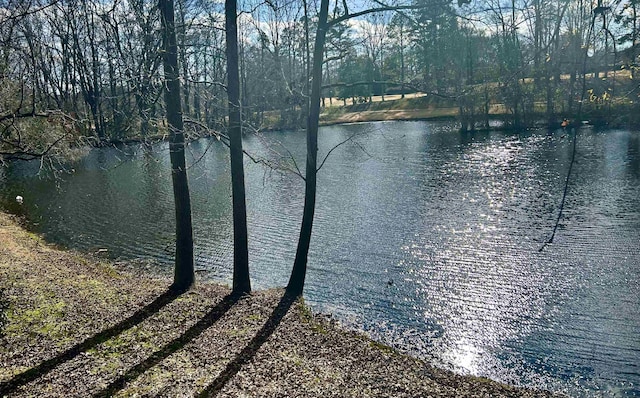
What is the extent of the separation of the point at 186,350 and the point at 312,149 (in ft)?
14.1

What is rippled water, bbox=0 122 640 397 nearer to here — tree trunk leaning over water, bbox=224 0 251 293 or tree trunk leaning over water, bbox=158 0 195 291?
tree trunk leaning over water, bbox=158 0 195 291

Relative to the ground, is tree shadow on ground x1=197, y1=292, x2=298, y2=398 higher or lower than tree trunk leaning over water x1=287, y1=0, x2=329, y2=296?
lower

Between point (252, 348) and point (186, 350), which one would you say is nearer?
point (186, 350)

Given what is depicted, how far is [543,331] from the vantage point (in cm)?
870

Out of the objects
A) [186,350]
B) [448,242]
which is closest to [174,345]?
[186,350]

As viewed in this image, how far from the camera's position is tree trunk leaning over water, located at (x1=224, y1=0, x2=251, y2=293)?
8.74 meters

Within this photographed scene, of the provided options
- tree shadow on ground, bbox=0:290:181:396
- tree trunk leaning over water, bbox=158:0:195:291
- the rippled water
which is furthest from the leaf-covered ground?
the rippled water

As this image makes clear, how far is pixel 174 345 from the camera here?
7266mm

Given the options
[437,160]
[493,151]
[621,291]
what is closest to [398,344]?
[621,291]

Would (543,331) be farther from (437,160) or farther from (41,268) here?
(437,160)

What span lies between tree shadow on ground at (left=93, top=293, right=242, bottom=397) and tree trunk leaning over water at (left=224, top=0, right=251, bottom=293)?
0.50 metres

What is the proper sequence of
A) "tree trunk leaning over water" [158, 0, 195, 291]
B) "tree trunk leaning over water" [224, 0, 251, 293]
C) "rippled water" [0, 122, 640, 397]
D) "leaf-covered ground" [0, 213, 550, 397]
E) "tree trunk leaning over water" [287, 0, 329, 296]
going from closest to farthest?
"leaf-covered ground" [0, 213, 550, 397], "rippled water" [0, 122, 640, 397], "tree trunk leaning over water" [158, 0, 195, 291], "tree trunk leaning over water" [224, 0, 251, 293], "tree trunk leaning over water" [287, 0, 329, 296]

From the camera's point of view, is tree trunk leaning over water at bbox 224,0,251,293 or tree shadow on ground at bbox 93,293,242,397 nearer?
tree shadow on ground at bbox 93,293,242,397

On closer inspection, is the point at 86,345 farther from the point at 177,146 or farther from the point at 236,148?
the point at 236,148
